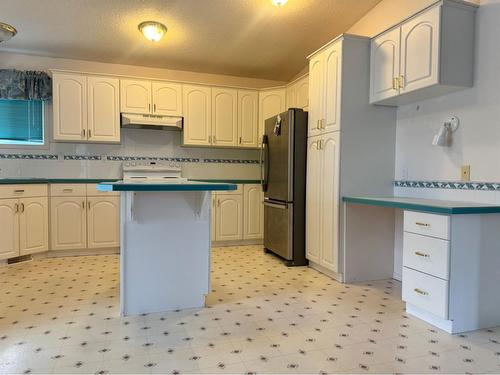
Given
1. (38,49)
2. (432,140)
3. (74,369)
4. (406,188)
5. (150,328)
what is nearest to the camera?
(74,369)

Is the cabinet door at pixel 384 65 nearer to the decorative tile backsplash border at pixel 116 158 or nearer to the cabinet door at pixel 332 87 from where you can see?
the cabinet door at pixel 332 87

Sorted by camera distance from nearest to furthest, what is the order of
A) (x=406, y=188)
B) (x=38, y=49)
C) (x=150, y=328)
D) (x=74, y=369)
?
(x=74, y=369), (x=150, y=328), (x=406, y=188), (x=38, y=49)

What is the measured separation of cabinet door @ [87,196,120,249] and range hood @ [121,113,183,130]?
0.94 metres

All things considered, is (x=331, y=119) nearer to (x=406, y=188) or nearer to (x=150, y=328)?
(x=406, y=188)

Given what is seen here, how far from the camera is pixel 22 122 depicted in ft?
13.9

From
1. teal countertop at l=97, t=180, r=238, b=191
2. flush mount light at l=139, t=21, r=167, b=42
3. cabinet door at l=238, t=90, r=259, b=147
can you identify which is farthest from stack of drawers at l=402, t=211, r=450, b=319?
flush mount light at l=139, t=21, r=167, b=42

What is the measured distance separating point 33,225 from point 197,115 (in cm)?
228

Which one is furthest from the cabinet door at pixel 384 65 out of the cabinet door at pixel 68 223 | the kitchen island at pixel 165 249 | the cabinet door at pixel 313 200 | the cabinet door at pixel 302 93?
the cabinet door at pixel 68 223

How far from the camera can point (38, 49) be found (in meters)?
4.15

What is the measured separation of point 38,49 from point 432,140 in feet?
14.3

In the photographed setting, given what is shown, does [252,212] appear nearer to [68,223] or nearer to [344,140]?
[344,140]

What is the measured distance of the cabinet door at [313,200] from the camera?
3.42m

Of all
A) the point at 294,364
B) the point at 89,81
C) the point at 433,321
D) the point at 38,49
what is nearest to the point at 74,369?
the point at 294,364

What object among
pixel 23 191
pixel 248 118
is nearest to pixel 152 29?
pixel 248 118
